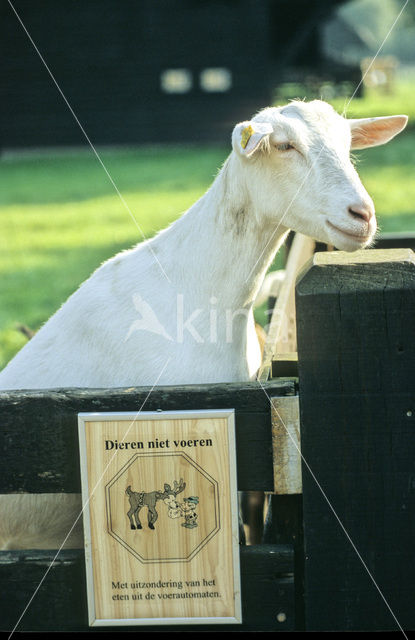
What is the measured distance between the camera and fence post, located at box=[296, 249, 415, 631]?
2.09 metres

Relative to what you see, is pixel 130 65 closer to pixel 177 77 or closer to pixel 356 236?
pixel 177 77

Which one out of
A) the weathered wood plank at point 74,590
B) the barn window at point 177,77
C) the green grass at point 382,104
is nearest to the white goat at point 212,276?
the weathered wood plank at point 74,590

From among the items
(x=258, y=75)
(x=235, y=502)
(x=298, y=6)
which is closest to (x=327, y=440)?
(x=235, y=502)

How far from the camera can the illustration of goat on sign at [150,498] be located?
2.20 m

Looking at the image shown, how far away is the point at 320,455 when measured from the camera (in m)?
2.14

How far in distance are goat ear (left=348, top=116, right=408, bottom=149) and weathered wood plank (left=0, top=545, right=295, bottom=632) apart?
5.44 feet

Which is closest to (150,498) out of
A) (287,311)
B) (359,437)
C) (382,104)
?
(359,437)

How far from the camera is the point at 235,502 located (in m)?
2.21

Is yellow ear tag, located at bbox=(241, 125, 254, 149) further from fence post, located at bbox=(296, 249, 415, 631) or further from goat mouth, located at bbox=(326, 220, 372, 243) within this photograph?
fence post, located at bbox=(296, 249, 415, 631)

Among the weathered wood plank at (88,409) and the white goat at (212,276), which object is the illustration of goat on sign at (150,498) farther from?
the white goat at (212,276)

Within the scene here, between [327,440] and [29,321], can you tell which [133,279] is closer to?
[327,440]

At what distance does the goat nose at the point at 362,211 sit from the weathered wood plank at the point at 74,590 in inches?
42.4

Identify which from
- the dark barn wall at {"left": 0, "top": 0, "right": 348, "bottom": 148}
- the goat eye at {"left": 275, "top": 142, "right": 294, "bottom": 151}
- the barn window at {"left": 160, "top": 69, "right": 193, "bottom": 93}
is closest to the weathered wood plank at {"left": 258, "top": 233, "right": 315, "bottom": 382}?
the goat eye at {"left": 275, "top": 142, "right": 294, "bottom": 151}

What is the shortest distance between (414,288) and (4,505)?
1.57m
